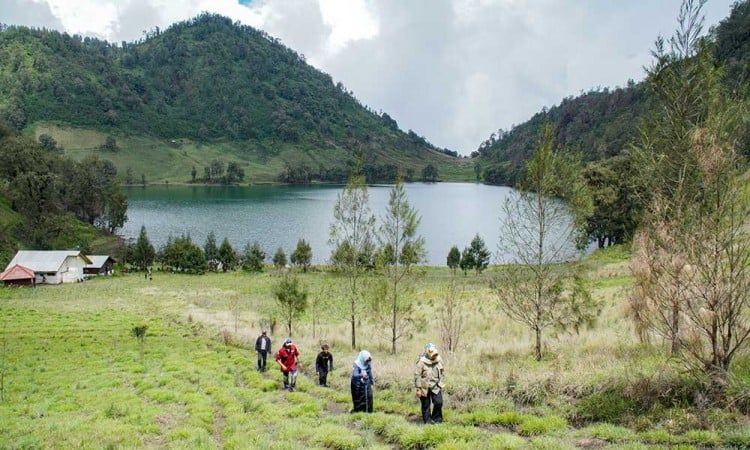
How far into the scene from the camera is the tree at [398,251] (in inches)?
821

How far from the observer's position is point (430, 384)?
10086 millimetres

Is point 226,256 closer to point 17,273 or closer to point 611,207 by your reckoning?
point 17,273

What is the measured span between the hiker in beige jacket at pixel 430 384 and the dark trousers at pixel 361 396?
5.76ft

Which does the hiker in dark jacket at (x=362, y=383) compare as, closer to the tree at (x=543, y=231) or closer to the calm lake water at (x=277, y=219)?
the tree at (x=543, y=231)

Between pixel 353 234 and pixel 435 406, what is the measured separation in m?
13.7

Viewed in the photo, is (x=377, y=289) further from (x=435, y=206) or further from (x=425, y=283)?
(x=435, y=206)

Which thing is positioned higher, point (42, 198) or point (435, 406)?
point (42, 198)

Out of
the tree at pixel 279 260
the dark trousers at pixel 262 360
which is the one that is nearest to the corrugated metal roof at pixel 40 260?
the tree at pixel 279 260

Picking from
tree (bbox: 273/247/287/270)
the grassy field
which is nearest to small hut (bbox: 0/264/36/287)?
tree (bbox: 273/247/287/270)

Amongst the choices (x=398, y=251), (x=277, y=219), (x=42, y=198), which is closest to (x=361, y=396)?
(x=398, y=251)

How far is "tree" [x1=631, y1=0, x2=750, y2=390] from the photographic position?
9133mm

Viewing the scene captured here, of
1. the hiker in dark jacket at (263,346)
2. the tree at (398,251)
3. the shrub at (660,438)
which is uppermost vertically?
the tree at (398,251)

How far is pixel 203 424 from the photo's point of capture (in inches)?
438

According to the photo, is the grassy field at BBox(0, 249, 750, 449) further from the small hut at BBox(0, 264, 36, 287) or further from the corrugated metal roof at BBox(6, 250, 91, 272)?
the corrugated metal roof at BBox(6, 250, 91, 272)
